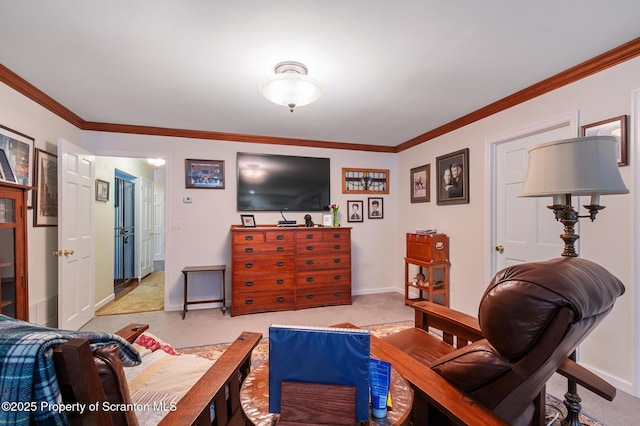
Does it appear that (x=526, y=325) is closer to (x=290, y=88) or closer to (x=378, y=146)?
(x=290, y=88)

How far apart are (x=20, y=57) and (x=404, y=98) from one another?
3.09m

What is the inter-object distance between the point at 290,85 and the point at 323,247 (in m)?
2.30

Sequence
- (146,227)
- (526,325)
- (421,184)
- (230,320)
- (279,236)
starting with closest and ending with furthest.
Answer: (526,325) < (230,320) < (279,236) < (421,184) < (146,227)

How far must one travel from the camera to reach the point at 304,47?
1.98 m

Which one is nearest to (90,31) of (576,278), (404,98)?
(404,98)

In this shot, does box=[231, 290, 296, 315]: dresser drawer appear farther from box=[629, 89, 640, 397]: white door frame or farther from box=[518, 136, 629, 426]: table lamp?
box=[629, 89, 640, 397]: white door frame

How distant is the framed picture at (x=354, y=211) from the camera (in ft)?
15.0

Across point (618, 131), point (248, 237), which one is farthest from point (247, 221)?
point (618, 131)

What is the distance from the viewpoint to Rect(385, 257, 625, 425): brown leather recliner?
807 mm

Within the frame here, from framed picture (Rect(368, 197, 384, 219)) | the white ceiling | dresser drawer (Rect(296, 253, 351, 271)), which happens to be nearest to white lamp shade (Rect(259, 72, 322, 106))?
the white ceiling

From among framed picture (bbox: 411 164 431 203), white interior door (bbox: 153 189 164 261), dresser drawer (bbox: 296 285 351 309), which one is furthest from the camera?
white interior door (bbox: 153 189 164 261)

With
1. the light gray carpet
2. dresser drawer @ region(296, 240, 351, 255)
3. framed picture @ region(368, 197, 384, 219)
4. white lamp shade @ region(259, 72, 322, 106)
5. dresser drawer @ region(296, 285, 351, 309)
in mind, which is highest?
white lamp shade @ region(259, 72, 322, 106)

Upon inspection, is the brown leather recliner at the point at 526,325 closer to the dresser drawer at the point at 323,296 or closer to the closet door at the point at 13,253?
the closet door at the point at 13,253

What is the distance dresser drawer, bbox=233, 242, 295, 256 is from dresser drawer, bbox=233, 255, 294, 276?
5cm
